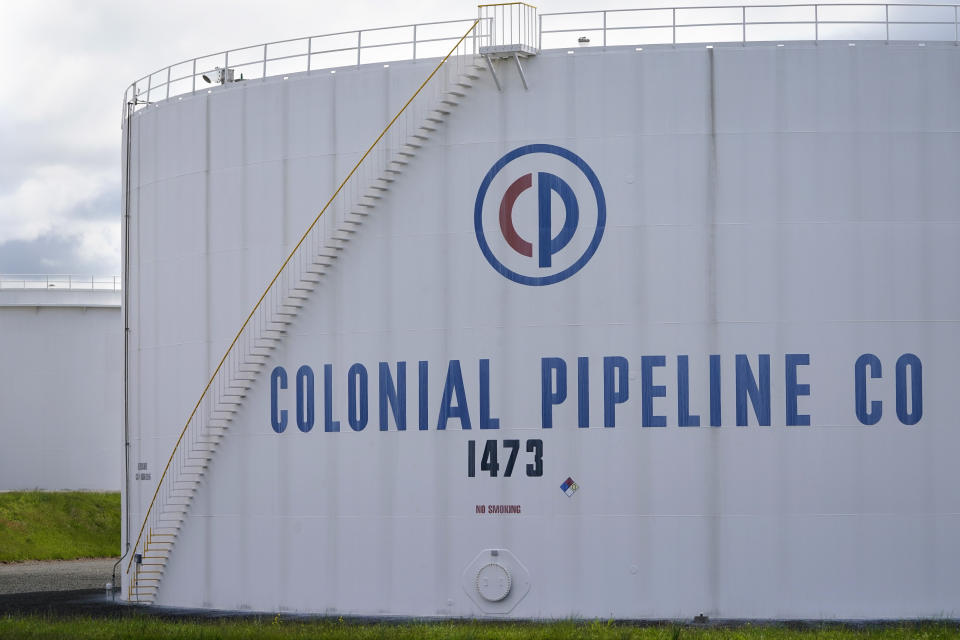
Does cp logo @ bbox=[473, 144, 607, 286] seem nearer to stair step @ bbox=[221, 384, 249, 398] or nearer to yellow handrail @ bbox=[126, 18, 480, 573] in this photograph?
yellow handrail @ bbox=[126, 18, 480, 573]

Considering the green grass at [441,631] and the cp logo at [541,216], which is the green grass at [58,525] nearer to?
the green grass at [441,631]

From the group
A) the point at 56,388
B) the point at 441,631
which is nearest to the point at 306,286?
the point at 441,631

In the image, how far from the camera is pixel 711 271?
27.3 meters

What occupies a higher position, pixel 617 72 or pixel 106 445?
pixel 617 72

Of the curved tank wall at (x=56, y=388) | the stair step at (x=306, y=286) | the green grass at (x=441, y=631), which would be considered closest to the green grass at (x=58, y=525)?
the curved tank wall at (x=56, y=388)

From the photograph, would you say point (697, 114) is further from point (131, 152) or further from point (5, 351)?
point (5, 351)

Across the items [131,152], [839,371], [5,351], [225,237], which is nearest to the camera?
[839,371]

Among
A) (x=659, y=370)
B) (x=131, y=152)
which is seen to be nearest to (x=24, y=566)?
(x=131, y=152)

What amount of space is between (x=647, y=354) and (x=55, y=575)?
23.9 meters

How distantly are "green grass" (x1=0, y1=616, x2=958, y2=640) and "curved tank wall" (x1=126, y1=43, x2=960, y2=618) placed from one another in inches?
71.7

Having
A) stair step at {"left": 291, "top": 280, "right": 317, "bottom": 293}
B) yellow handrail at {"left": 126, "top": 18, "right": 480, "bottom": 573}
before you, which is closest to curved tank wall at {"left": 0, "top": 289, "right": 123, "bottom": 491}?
yellow handrail at {"left": 126, "top": 18, "right": 480, "bottom": 573}

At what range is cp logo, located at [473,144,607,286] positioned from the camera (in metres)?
27.7

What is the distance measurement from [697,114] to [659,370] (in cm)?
549

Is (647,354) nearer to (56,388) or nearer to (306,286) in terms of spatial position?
(306,286)
